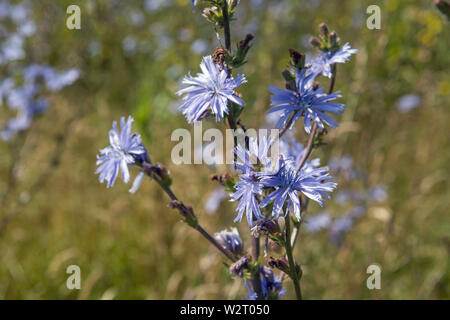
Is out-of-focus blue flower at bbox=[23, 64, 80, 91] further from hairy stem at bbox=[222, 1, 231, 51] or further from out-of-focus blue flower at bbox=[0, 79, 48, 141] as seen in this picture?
hairy stem at bbox=[222, 1, 231, 51]

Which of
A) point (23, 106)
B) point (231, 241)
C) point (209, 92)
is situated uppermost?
point (23, 106)

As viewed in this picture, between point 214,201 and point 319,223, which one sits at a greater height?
point 214,201

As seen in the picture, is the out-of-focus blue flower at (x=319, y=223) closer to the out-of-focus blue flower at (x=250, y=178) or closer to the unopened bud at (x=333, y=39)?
the unopened bud at (x=333, y=39)

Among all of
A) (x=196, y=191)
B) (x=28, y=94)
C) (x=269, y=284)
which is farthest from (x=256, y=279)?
(x=28, y=94)

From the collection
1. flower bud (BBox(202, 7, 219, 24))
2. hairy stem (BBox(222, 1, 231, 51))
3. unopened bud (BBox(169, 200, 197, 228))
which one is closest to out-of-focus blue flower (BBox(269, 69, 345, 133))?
hairy stem (BBox(222, 1, 231, 51))

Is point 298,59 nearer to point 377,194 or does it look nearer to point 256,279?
point 256,279

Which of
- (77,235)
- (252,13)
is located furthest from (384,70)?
(252,13)

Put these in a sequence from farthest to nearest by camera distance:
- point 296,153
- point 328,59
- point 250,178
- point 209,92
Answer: point 296,153 < point 328,59 < point 209,92 < point 250,178
